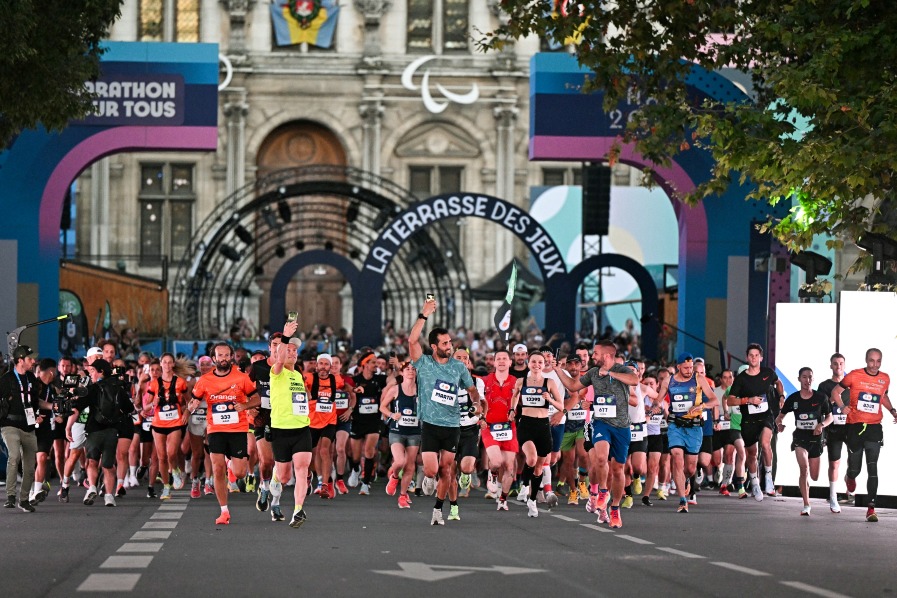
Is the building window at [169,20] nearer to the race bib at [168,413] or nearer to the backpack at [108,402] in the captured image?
the race bib at [168,413]

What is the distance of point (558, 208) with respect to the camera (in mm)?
45969

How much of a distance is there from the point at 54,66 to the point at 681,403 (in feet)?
29.9

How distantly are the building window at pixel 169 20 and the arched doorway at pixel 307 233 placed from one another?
480 cm

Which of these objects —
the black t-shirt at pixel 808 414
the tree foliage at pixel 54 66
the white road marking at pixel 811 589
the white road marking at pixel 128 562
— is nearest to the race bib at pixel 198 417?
the tree foliage at pixel 54 66

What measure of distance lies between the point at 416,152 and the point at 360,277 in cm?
3441

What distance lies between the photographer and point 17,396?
64.5 ft

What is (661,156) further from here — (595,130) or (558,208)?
(558,208)

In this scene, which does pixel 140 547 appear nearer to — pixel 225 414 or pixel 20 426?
pixel 225 414

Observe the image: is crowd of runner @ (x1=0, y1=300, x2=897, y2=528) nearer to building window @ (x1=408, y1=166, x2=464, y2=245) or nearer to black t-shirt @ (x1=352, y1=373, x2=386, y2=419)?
black t-shirt @ (x1=352, y1=373, x2=386, y2=419)

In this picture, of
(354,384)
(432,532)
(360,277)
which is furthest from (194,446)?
(360,277)

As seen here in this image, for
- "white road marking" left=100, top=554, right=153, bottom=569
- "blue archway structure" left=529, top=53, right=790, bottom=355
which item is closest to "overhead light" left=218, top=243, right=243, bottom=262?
"blue archway structure" left=529, top=53, right=790, bottom=355

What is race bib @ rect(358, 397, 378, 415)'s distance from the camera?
24.4 m

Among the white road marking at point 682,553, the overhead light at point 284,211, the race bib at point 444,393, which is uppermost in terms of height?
the overhead light at point 284,211

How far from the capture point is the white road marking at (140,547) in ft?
47.6
